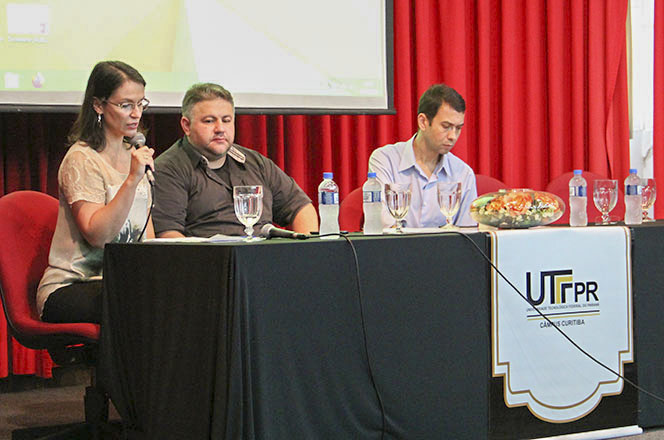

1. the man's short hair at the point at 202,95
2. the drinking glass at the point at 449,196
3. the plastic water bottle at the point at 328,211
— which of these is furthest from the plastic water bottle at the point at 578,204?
the man's short hair at the point at 202,95

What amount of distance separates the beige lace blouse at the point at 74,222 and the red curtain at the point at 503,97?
125 cm

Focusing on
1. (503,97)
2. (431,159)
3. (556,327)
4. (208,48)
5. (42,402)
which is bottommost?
(42,402)

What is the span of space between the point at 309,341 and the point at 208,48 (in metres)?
1.97

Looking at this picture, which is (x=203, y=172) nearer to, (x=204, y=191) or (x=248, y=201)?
(x=204, y=191)

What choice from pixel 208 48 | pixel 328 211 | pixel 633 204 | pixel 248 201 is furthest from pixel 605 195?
pixel 208 48

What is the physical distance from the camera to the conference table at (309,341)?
1.90 metres

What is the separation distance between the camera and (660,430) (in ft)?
8.38

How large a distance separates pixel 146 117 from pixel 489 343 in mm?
2043

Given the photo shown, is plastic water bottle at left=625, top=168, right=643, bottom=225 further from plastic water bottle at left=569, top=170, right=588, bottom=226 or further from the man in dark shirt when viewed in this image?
the man in dark shirt

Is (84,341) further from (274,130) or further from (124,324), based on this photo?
(274,130)

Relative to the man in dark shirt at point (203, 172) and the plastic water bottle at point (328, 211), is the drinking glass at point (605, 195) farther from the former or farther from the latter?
the man in dark shirt at point (203, 172)

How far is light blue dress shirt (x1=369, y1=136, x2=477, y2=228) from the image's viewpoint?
335 cm

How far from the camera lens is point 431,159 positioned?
137 inches

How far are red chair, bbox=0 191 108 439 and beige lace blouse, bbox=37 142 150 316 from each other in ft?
0.23
